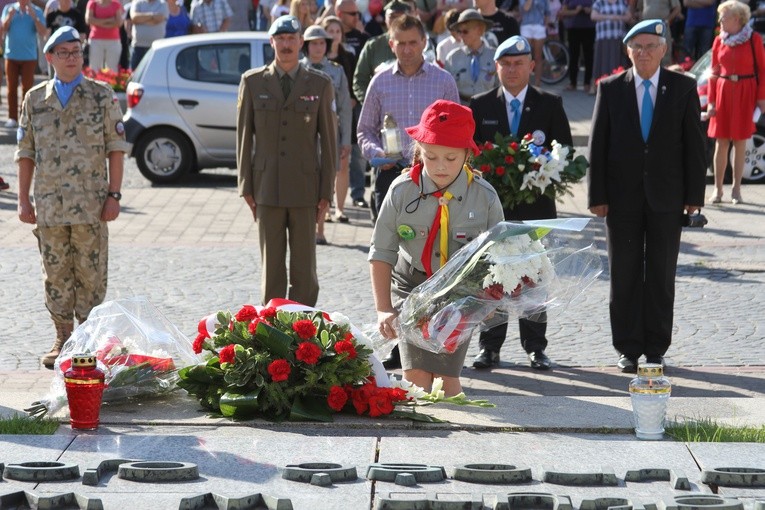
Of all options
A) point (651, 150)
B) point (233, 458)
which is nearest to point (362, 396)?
point (233, 458)

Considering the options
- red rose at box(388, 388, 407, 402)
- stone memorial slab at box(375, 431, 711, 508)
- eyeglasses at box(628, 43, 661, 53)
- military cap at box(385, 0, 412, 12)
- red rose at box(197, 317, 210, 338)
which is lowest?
stone memorial slab at box(375, 431, 711, 508)

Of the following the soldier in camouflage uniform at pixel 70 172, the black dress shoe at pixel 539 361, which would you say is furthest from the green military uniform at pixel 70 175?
the black dress shoe at pixel 539 361

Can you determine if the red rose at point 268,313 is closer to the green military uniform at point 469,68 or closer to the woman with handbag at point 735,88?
the green military uniform at point 469,68

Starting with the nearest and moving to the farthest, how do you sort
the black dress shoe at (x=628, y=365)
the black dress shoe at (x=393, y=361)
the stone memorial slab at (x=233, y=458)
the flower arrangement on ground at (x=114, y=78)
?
the stone memorial slab at (x=233, y=458) → the black dress shoe at (x=628, y=365) → the black dress shoe at (x=393, y=361) → the flower arrangement on ground at (x=114, y=78)

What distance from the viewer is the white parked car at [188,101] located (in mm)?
15789

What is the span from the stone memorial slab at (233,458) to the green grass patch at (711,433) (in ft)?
4.71

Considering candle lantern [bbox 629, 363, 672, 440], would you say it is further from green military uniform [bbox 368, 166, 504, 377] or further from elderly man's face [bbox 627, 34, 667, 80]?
elderly man's face [bbox 627, 34, 667, 80]

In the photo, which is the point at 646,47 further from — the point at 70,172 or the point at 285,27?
the point at 70,172

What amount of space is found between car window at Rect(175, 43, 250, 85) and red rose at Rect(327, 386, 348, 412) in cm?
980

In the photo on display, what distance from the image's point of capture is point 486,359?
8.48 meters

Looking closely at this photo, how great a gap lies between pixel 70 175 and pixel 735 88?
8.30 metres

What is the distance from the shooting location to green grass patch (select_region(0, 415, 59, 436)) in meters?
6.45

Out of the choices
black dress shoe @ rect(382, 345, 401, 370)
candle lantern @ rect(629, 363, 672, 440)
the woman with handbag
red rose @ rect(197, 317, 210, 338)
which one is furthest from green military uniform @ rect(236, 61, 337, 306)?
the woman with handbag

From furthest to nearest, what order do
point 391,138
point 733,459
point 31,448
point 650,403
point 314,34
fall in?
1. point 314,34
2. point 391,138
3. point 650,403
4. point 31,448
5. point 733,459
